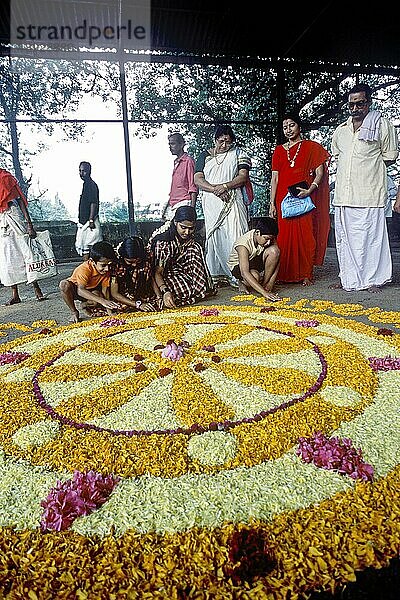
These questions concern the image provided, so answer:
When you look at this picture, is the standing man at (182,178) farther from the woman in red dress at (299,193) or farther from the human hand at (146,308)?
the human hand at (146,308)

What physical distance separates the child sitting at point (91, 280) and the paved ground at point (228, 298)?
0.79 feet

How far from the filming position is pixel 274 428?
6.46 feet

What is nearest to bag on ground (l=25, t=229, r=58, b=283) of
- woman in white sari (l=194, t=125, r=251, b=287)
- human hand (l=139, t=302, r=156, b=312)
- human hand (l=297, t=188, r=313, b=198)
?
human hand (l=139, t=302, r=156, b=312)

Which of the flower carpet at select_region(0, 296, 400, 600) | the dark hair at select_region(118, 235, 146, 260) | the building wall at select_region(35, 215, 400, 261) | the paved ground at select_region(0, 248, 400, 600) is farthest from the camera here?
the building wall at select_region(35, 215, 400, 261)

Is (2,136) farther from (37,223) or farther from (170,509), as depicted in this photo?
(170,509)

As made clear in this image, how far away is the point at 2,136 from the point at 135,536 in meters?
8.17

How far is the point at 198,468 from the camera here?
5.67ft

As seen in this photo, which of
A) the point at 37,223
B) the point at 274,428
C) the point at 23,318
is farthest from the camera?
the point at 37,223

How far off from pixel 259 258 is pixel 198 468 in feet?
12.6

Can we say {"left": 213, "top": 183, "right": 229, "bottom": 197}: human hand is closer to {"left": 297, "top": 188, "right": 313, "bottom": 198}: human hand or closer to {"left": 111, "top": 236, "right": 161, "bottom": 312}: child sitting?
{"left": 297, "top": 188, "right": 313, "bottom": 198}: human hand

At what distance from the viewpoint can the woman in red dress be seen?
5.78 m

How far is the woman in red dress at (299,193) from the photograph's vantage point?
578 centimetres

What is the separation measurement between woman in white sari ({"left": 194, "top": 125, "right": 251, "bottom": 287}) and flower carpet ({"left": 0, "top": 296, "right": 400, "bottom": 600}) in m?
3.18

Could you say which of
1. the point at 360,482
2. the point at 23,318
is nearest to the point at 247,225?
the point at 23,318
